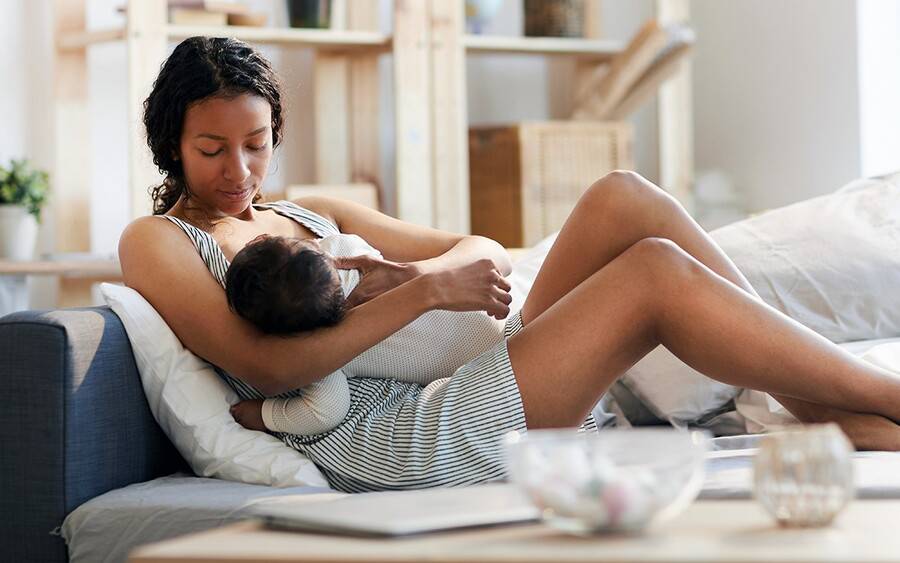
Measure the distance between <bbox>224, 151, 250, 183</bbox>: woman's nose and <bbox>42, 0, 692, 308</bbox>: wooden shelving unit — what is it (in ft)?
4.82

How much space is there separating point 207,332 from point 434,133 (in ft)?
6.44

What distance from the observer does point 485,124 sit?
4.12 meters

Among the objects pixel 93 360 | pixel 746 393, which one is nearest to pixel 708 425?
pixel 746 393

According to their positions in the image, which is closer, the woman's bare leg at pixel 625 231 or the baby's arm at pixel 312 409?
the baby's arm at pixel 312 409

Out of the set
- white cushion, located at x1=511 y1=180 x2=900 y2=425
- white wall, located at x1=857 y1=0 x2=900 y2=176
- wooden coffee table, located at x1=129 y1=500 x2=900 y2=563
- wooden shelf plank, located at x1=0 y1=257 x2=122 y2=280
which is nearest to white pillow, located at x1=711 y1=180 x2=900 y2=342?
white cushion, located at x1=511 y1=180 x2=900 y2=425

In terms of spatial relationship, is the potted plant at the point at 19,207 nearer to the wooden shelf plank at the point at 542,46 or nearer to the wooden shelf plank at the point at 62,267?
the wooden shelf plank at the point at 62,267

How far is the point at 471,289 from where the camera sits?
1.65 meters

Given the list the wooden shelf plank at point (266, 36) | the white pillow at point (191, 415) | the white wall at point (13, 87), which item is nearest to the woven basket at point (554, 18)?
the wooden shelf plank at point (266, 36)

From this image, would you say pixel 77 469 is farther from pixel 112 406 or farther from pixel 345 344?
pixel 345 344

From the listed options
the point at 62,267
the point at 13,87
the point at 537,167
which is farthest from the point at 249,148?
the point at 537,167

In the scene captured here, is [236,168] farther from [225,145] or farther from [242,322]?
[242,322]

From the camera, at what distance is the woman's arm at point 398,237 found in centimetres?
207

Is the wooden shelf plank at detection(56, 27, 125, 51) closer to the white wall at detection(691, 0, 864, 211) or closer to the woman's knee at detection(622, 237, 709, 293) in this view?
the white wall at detection(691, 0, 864, 211)

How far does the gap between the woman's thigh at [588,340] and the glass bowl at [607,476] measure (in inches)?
22.3
